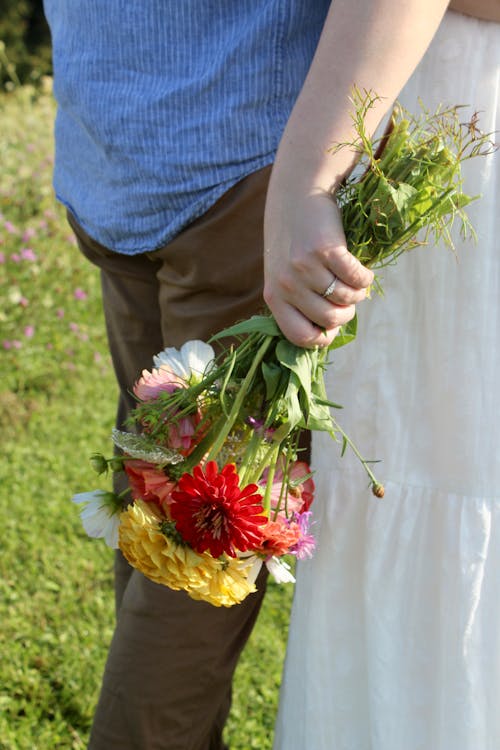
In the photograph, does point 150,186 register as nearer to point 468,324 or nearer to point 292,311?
point 292,311

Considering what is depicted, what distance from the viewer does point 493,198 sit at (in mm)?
1243

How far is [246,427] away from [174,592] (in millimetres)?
397

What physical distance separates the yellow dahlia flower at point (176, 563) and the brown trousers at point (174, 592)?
332 mm

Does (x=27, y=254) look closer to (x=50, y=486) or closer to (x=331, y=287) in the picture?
(x=50, y=486)

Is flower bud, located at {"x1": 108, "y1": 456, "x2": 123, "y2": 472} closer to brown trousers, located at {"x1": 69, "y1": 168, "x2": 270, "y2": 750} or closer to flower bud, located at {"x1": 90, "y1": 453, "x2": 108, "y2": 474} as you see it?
flower bud, located at {"x1": 90, "y1": 453, "x2": 108, "y2": 474}

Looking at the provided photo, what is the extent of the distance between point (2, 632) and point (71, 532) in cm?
48

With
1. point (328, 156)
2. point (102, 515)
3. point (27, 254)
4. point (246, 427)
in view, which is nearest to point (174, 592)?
point (102, 515)

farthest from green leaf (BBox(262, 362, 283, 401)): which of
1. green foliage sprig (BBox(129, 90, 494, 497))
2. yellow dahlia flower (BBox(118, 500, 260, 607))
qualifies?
yellow dahlia flower (BBox(118, 500, 260, 607))

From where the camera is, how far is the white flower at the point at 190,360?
1162 mm

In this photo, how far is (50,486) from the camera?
2.81 meters

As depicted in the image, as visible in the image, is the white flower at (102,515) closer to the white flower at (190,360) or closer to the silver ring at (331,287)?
the white flower at (190,360)

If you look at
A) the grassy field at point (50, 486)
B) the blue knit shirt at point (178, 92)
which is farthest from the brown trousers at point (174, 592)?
the grassy field at point (50, 486)

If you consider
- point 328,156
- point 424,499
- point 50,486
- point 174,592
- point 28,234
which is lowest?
point 50,486

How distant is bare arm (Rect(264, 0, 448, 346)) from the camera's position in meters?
1.02
